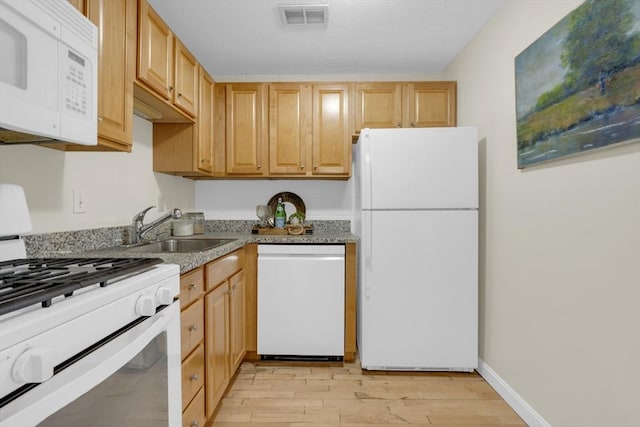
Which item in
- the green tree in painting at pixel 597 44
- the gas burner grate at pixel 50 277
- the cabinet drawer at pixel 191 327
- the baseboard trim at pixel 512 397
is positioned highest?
the green tree in painting at pixel 597 44

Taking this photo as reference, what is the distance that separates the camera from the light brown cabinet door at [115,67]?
1288 mm

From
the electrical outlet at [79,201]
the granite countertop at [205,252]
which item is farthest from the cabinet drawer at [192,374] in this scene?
the electrical outlet at [79,201]

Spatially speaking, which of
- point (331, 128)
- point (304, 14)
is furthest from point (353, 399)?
point (304, 14)

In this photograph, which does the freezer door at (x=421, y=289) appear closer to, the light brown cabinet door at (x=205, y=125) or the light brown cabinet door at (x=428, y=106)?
the light brown cabinet door at (x=428, y=106)

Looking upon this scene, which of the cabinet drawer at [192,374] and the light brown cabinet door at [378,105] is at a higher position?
the light brown cabinet door at [378,105]

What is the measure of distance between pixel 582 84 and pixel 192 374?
2044 millimetres

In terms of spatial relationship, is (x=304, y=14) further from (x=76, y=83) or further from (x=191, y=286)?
(x=191, y=286)

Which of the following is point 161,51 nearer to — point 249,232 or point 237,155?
point 237,155

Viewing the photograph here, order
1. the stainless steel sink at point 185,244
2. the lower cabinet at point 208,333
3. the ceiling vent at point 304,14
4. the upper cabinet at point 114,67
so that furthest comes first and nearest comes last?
the stainless steel sink at point 185,244, the ceiling vent at point 304,14, the lower cabinet at point 208,333, the upper cabinet at point 114,67

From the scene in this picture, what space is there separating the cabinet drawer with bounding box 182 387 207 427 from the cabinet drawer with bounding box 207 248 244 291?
0.49 metres

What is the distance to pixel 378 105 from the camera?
106 inches

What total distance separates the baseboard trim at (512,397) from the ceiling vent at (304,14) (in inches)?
97.4

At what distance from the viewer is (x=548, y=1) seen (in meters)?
1.58

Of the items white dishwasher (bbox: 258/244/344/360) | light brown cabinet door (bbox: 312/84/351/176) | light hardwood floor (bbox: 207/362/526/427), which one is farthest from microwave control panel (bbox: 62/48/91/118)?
light brown cabinet door (bbox: 312/84/351/176)
